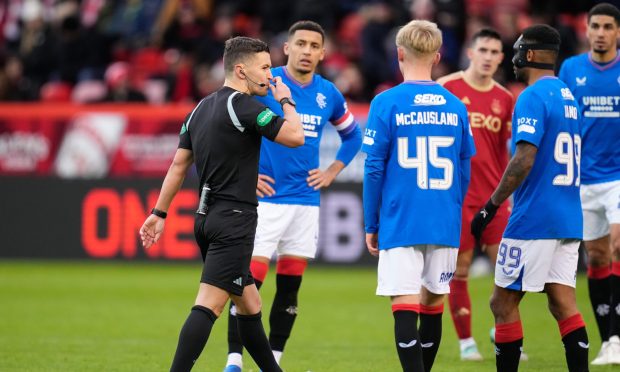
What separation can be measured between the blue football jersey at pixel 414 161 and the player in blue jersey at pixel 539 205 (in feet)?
1.46

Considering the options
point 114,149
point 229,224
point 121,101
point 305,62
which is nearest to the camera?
point 229,224

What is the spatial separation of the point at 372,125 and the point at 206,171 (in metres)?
1.20

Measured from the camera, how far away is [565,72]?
10.1m

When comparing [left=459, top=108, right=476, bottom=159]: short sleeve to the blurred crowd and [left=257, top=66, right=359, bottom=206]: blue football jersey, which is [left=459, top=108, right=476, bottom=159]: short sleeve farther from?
the blurred crowd

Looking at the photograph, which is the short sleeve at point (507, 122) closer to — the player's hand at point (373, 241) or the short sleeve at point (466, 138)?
the short sleeve at point (466, 138)

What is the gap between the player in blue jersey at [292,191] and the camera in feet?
30.6

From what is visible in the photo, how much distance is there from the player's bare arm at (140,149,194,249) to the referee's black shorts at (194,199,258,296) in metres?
0.30

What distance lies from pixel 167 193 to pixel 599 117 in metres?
4.30

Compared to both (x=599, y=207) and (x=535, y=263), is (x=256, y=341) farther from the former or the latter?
(x=599, y=207)

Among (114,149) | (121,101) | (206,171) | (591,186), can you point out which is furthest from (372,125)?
(121,101)

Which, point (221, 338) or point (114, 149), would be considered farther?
point (114, 149)

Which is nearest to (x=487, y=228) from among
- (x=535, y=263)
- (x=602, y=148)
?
(x=602, y=148)

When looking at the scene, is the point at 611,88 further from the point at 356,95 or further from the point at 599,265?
the point at 356,95

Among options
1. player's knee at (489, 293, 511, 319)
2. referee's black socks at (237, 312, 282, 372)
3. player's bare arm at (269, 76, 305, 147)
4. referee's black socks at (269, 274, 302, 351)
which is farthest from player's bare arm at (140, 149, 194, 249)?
player's knee at (489, 293, 511, 319)
